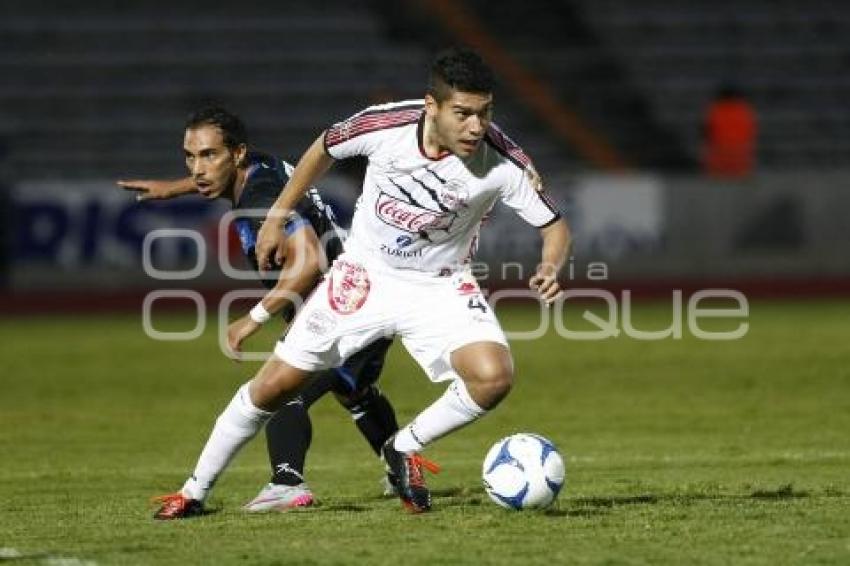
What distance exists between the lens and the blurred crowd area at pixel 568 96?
21047 mm

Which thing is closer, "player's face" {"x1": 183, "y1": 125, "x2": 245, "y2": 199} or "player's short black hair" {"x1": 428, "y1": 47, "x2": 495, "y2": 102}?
"player's short black hair" {"x1": 428, "y1": 47, "x2": 495, "y2": 102}

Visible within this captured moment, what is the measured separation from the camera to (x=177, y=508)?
7.31 m

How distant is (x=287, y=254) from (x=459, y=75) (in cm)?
110

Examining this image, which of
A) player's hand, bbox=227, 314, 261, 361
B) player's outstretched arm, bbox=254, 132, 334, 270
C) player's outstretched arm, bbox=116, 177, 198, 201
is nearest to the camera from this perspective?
player's hand, bbox=227, 314, 261, 361

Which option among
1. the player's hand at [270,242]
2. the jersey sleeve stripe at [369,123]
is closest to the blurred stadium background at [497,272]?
the player's hand at [270,242]

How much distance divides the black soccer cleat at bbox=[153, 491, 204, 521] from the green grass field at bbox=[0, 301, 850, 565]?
3.2 inches

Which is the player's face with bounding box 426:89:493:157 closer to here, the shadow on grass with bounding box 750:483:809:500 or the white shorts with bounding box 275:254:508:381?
the white shorts with bounding box 275:254:508:381

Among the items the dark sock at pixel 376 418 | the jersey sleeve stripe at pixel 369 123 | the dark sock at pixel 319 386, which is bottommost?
the dark sock at pixel 376 418

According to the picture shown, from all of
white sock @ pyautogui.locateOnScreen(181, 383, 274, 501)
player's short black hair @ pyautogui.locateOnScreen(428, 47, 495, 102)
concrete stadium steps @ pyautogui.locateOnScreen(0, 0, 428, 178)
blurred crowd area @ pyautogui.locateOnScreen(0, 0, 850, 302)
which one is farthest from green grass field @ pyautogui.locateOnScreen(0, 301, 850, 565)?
concrete stadium steps @ pyautogui.locateOnScreen(0, 0, 428, 178)

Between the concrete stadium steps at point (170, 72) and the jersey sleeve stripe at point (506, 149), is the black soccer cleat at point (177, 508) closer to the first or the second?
the jersey sleeve stripe at point (506, 149)

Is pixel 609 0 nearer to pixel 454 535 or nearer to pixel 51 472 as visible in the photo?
pixel 51 472

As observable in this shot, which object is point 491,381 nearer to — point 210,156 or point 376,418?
point 376,418

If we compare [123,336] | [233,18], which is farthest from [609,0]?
[123,336]

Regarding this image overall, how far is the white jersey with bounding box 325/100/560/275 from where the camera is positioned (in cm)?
709
